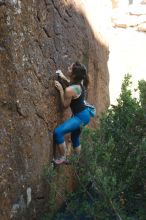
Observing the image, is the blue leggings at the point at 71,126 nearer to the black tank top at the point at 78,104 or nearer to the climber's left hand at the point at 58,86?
the black tank top at the point at 78,104

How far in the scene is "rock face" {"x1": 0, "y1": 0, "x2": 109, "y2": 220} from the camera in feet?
18.4

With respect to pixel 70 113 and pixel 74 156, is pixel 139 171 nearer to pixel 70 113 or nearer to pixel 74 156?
pixel 74 156

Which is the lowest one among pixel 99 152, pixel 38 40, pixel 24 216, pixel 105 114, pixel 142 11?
pixel 24 216

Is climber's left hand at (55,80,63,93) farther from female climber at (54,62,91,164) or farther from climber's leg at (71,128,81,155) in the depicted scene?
climber's leg at (71,128,81,155)

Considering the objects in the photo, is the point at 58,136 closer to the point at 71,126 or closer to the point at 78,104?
the point at 71,126

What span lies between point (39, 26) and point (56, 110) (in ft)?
3.58

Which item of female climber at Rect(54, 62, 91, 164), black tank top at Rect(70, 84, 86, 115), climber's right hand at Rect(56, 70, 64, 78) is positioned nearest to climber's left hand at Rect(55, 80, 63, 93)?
female climber at Rect(54, 62, 91, 164)

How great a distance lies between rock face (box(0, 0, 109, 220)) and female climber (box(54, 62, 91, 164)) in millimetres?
96

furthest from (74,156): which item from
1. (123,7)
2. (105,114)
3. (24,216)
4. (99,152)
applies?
(123,7)

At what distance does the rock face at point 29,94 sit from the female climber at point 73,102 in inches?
3.8

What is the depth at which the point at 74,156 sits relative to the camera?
5430 mm

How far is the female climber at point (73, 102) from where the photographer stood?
21.8ft

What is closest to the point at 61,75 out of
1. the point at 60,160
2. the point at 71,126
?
the point at 71,126

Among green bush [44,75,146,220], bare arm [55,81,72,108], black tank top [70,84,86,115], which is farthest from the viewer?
black tank top [70,84,86,115]
